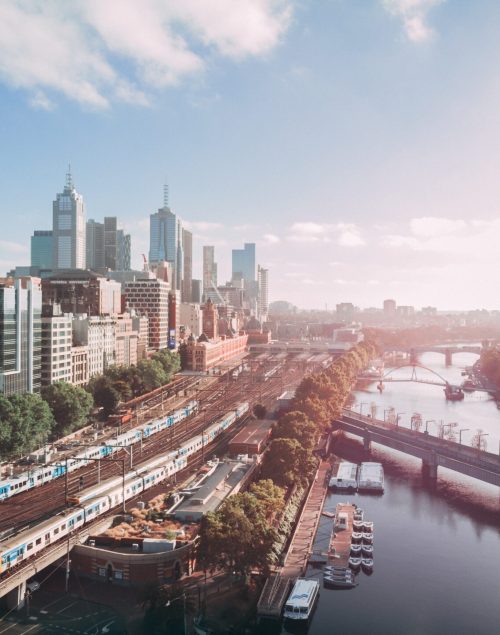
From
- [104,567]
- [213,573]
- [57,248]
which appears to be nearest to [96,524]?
[104,567]

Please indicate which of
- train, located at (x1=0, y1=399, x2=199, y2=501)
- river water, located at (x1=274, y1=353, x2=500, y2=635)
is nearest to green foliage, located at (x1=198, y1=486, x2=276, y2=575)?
river water, located at (x1=274, y1=353, x2=500, y2=635)

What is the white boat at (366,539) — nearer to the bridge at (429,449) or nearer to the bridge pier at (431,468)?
the bridge at (429,449)

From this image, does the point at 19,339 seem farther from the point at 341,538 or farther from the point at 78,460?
the point at 341,538

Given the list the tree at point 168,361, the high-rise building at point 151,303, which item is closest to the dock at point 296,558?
the tree at point 168,361

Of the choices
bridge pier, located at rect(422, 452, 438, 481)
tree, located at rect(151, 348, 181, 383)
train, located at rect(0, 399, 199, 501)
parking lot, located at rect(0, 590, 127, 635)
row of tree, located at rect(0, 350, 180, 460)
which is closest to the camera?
parking lot, located at rect(0, 590, 127, 635)

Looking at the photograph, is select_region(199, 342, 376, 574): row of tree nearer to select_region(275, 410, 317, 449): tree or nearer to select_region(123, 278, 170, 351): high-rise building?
select_region(275, 410, 317, 449): tree

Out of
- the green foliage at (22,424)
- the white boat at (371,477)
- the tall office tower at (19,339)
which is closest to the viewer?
the green foliage at (22,424)
